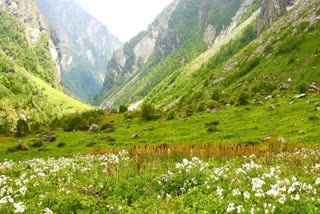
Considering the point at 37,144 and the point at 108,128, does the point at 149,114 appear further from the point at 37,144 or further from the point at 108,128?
the point at 37,144

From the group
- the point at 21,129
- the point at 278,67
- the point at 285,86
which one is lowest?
the point at 21,129

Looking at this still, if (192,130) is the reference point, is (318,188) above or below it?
below

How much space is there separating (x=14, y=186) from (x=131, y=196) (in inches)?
242

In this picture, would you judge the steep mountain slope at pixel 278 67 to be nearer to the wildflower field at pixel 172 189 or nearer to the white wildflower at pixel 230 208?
the wildflower field at pixel 172 189

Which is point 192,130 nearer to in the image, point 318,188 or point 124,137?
point 124,137

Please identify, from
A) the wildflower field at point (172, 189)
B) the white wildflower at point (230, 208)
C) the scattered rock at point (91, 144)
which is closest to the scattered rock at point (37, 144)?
the scattered rock at point (91, 144)

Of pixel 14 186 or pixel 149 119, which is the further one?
pixel 149 119

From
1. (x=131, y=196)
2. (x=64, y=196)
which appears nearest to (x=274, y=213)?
(x=131, y=196)

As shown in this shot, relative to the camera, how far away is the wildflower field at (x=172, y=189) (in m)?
13.2

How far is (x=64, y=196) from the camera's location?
15.7 m

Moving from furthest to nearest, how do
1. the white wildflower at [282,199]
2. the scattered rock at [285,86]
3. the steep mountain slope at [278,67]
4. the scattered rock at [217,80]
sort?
1. the scattered rock at [217,80]
2. the scattered rock at [285,86]
3. the steep mountain slope at [278,67]
4. the white wildflower at [282,199]

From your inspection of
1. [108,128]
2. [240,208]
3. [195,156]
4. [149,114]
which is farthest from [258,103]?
[240,208]

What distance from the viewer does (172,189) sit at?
17719 millimetres

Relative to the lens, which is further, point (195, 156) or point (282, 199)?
point (195, 156)
